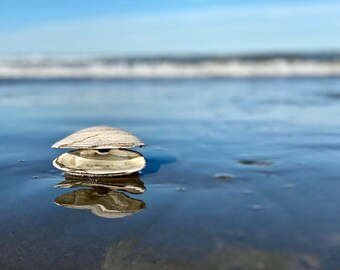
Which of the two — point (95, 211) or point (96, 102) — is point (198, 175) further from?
point (96, 102)

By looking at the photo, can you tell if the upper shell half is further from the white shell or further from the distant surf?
the distant surf

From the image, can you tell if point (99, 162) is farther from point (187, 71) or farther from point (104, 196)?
point (187, 71)

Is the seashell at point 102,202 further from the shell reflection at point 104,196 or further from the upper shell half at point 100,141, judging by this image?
the upper shell half at point 100,141

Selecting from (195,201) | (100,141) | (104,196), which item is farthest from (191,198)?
(100,141)

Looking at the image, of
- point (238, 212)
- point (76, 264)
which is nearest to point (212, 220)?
point (238, 212)

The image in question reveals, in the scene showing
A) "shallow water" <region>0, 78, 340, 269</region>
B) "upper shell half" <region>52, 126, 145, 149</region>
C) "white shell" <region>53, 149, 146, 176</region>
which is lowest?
"shallow water" <region>0, 78, 340, 269</region>

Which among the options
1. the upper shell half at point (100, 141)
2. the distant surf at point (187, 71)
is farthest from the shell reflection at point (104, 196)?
the distant surf at point (187, 71)

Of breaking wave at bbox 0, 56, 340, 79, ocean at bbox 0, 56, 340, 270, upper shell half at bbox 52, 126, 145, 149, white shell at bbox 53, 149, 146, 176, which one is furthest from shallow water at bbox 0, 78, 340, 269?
breaking wave at bbox 0, 56, 340, 79
